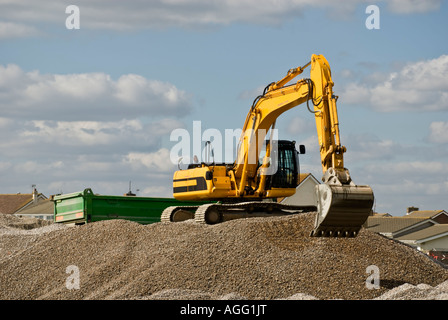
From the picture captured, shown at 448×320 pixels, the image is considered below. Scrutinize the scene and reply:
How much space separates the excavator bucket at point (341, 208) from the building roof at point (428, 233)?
28668 mm

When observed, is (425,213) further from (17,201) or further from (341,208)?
(341,208)

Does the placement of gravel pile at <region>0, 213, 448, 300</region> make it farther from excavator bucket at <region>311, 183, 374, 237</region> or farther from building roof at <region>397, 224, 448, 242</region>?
building roof at <region>397, 224, 448, 242</region>

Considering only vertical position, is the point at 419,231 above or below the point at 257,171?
below

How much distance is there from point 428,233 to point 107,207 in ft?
83.8

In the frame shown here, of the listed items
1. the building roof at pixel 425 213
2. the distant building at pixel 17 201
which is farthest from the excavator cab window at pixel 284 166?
the distant building at pixel 17 201

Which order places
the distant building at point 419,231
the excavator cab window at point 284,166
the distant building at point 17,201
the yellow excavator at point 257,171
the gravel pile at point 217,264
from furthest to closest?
the distant building at point 17,201, the distant building at point 419,231, the excavator cab window at point 284,166, the yellow excavator at point 257,171, the gravel pile at point 217,264

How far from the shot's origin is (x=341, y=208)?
13484 millimetres

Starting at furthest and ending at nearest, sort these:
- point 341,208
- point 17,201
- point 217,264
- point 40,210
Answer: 1. point 17,201
2. point 40,210
3. point 217,264
4. point 341,208

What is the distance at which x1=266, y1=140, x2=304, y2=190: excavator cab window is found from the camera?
21.6 metres

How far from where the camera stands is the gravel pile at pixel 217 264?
13547 mm

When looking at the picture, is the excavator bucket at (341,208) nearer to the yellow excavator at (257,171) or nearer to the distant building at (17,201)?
the yellow excavator at (257,171)

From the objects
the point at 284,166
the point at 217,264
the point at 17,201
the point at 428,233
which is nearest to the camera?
the point at 217,264

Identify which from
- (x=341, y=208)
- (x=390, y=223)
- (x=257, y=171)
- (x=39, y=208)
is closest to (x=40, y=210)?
(x=39, y=208)

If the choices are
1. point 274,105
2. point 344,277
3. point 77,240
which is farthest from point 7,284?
point 274,105
